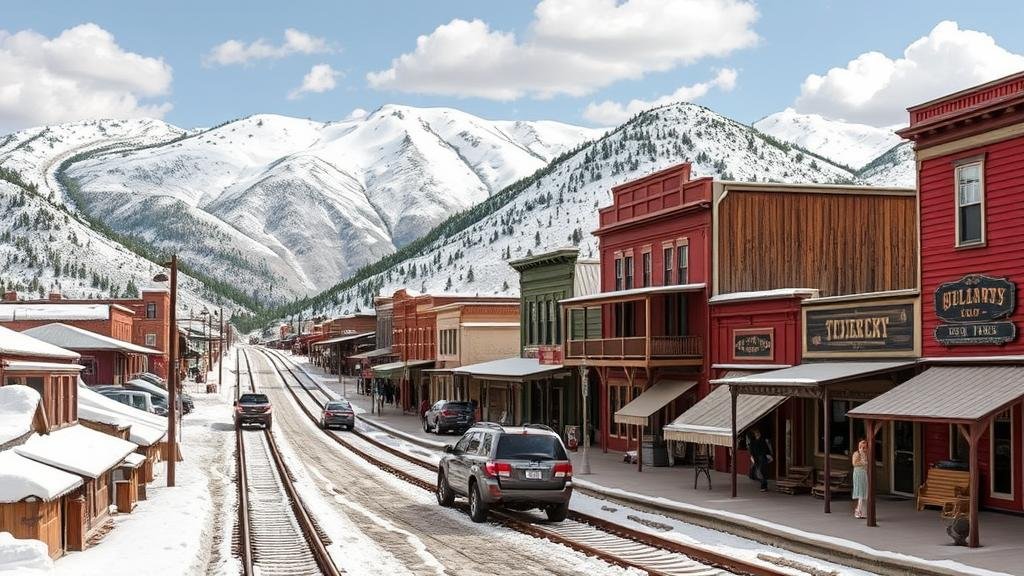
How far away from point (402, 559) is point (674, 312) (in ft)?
71.4

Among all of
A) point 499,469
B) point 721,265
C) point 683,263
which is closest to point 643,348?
point 683,263

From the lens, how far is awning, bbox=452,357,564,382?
162 feet

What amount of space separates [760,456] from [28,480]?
59.5 feet

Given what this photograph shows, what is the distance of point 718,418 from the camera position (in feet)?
99.4

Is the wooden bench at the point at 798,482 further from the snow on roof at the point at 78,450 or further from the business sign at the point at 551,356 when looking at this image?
the business sign at the point at 551,356

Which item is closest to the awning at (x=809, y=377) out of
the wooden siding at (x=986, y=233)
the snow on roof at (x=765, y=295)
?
the wooden siding at (x=986, y=233)

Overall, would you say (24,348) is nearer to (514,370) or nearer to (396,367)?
(514,370)

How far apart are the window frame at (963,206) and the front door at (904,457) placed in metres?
4.51

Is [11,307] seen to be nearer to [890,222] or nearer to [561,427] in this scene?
[561,427]

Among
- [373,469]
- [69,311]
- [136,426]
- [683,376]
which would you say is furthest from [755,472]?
[69,311]

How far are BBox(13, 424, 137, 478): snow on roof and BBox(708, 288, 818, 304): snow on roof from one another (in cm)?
1714

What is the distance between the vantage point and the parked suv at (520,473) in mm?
23891

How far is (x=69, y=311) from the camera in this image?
81.1 m

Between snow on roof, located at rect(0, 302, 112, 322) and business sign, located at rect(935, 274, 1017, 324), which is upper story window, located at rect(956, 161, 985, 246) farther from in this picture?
snow on roof, located at rect(0, 302, 112, 322)
